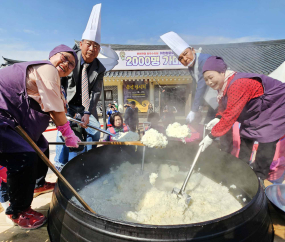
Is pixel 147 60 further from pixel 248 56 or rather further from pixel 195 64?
pixel 248 56

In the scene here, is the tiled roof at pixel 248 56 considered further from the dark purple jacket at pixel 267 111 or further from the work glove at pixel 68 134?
the work glove at pixel 68 134

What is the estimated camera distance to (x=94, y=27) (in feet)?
10.0

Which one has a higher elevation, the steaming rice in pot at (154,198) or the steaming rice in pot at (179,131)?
the steaming rice in pot at (179,131)

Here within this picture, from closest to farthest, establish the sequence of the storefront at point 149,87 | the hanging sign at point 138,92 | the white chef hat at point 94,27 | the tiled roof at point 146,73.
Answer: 1. the white chef hat at point 94,27
2. the tiled roof at point 146,73
3. the storefront at point 149,87
4. the hanging sign at point 138,92

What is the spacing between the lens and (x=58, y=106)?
166 centimetres

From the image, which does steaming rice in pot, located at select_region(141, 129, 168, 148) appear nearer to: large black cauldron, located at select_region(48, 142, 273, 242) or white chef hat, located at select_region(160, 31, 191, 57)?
large black cauldron, located at select_region(48, 142, 273, 242)

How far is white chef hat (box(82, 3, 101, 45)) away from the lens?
2.92 m

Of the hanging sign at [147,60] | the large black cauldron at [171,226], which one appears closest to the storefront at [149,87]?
the hanging sign at [147,60]

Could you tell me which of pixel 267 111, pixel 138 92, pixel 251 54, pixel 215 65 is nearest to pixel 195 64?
pixel 215 65

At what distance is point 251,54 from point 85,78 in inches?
728

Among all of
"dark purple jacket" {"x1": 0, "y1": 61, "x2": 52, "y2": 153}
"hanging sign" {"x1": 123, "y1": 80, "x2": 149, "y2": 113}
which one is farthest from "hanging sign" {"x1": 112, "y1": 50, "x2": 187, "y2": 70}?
"dark purple jacket" {"x1": 0, "y1": 61, "x2": 52, "y2": 153}

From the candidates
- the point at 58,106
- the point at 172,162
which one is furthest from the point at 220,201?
the point at 58,106

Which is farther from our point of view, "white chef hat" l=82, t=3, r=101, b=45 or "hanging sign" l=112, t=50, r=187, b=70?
"hanging sign" l=112, t=50, r=187, b=70

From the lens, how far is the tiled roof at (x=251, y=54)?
13.2 meters
